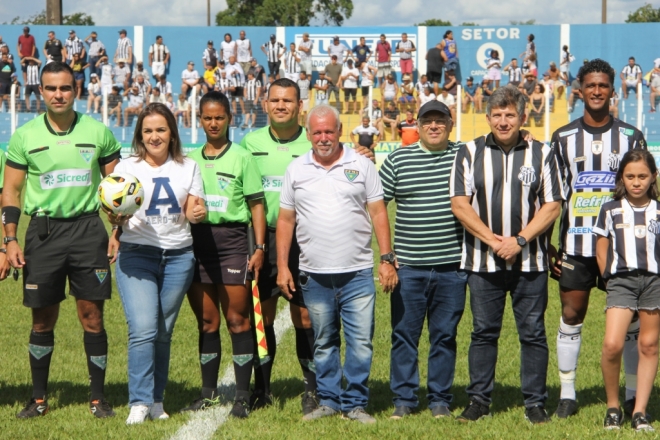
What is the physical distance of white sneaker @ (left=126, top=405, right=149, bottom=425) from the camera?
5348 mm

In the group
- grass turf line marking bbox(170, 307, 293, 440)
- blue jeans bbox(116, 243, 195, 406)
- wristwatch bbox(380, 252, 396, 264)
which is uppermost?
wristwatch bbox(380, 252, 396, 264)

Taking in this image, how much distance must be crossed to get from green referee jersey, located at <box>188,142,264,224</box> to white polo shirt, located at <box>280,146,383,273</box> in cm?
28

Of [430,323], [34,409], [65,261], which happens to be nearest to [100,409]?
[34,409]

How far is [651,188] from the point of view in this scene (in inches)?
206

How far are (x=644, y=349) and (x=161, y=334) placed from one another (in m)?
3.06

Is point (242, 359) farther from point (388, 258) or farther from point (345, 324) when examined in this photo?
point (388, 258)

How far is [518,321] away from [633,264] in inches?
31.1

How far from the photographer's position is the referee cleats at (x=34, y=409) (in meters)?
5.59

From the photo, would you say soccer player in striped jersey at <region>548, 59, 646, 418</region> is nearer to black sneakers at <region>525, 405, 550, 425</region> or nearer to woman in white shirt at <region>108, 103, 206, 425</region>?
black sneakers at <region>525, 405, 550, 425</region>

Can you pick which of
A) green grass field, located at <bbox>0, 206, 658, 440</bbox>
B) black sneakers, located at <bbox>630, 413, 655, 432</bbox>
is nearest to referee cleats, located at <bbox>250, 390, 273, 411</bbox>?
green grass field, located at <bbox>0, 206, 658, 440</bbox>

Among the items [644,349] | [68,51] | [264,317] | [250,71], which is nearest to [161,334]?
[264,317]

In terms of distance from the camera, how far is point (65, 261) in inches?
216

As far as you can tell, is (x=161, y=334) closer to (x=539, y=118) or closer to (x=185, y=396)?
(x=185, y=396)

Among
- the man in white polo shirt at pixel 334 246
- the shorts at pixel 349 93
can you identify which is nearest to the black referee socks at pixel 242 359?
the man in white polo shirt at pixel 334 246
